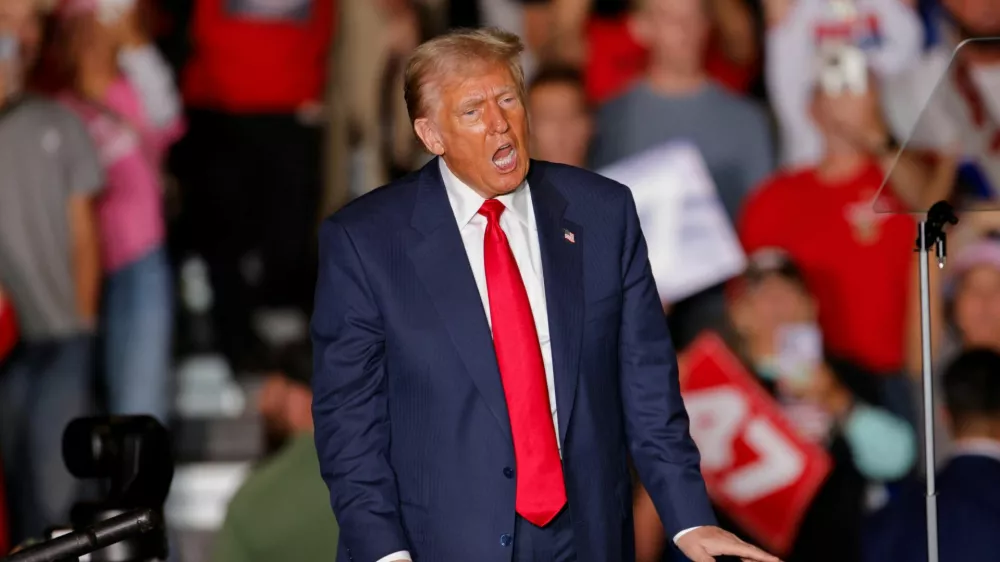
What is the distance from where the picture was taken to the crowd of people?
5016 mm

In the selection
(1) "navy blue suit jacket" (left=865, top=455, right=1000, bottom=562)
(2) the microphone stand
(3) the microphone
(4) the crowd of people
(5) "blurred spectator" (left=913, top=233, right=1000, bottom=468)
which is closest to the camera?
(3) the microphone

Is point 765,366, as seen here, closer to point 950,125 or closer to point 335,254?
point 950,125

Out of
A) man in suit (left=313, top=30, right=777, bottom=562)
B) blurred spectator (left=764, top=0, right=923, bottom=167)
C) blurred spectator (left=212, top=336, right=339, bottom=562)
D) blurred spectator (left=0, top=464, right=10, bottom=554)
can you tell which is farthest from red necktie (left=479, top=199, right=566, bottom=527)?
blurred spectator (left=764, top=0, right=923, bottom=167)

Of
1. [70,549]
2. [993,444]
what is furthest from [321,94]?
[70,549]

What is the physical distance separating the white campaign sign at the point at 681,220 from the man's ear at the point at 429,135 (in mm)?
2986

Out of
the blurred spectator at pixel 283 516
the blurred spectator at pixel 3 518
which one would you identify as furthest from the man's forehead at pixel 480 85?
the blurred spectator at pixel 3 518

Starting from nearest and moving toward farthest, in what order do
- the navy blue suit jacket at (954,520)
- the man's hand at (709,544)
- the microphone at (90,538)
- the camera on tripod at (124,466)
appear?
the microphone at (90,538) < the man's hand at (709,544) < the camera on tripod at (124,466) < the navy blue suit jacket at (954,520)

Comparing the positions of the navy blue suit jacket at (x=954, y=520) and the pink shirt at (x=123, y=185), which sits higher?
the pink shirt at (x=123, y=185)

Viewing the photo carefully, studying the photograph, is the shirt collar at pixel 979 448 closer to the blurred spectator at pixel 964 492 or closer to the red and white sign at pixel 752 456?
the blurred spectator at pixel 964 492

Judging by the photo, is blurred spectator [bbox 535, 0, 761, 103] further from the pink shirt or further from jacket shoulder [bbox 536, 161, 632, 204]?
jacket shoulder [bbox 536, 161, 632, 204]

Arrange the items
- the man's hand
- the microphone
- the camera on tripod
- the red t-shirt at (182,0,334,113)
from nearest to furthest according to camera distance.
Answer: the microphone < the man's hand < the camera on tripod < the red t-shirt at (182,0,334,113)

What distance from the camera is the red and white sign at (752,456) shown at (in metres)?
5.05

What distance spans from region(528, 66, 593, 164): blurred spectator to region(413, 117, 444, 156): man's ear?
113 inches

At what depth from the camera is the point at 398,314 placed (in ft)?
7.48
